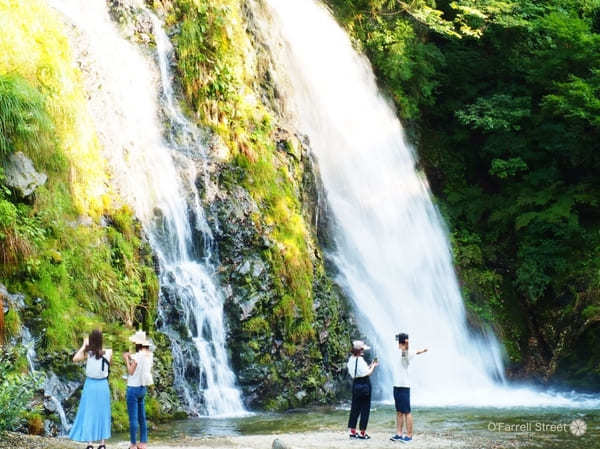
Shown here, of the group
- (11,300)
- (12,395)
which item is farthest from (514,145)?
(12,395)

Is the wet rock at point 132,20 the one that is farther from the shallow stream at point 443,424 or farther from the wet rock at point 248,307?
the shallow stream at point 443,424

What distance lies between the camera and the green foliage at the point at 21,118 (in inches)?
432

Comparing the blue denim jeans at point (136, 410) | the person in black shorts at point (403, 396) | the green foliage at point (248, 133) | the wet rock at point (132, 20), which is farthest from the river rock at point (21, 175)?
the person in black shorts at point (403, 396)

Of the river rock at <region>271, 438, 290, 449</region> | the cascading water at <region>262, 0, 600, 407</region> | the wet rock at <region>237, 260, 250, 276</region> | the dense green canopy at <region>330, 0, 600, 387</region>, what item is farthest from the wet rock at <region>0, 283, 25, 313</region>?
the dense green canopy at <region>330, 0, 600, 387</region>

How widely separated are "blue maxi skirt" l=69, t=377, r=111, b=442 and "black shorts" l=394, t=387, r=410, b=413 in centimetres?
373

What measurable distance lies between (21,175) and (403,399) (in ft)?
20.2

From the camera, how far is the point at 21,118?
11047 mm

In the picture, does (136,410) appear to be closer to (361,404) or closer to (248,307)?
(361,404)

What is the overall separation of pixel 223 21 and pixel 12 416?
11.0 metres

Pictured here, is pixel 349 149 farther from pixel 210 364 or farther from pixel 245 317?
pixel 210 364

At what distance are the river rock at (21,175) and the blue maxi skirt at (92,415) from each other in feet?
12.9

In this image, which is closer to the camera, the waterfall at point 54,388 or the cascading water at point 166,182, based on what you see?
the waterfall at point 54,388

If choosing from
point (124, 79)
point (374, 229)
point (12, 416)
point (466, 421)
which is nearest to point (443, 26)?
point (374, 229)

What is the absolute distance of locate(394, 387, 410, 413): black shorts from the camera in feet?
32.6
